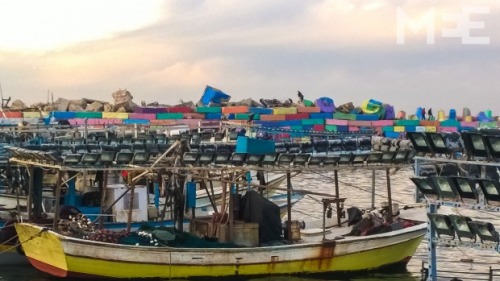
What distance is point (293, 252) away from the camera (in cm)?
2089

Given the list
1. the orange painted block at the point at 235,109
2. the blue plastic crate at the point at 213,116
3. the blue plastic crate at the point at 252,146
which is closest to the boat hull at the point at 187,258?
the blue plastic crate at the point at 252,146

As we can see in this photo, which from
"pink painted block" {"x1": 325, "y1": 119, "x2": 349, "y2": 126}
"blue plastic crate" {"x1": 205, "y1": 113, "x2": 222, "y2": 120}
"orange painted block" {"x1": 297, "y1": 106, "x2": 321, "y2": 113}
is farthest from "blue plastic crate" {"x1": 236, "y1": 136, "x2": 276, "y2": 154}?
"orange painted block" {"x1": 297, "y1": 106, "x2": 321, "y2": 113}

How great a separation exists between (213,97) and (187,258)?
1746 inches

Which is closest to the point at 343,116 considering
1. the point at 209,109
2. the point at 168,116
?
the point at 209,109

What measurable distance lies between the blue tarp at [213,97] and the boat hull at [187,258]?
42.5 m

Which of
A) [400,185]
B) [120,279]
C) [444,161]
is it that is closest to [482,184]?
[444,161]

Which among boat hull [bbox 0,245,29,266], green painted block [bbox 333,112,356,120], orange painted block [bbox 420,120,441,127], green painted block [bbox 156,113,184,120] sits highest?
green painted block [bbox 156,113,184,120]

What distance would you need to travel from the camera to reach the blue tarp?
2517 inches

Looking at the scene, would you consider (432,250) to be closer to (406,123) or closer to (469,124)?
(406,123)

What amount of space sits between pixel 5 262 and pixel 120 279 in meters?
→ 4.40

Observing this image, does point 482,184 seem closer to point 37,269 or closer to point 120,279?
point 120,279

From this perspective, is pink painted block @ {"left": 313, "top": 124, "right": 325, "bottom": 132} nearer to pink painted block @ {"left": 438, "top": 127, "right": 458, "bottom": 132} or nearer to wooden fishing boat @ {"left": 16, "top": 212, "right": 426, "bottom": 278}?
pink painted block @ {"left": 438, "top": 127, "right": 458, "bottom": 132}

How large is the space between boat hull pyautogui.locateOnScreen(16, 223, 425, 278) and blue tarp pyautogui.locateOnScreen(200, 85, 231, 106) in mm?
42478

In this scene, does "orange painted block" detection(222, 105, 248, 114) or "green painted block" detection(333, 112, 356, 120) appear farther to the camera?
"green painted block" detection(333, 112, 356, 120)
